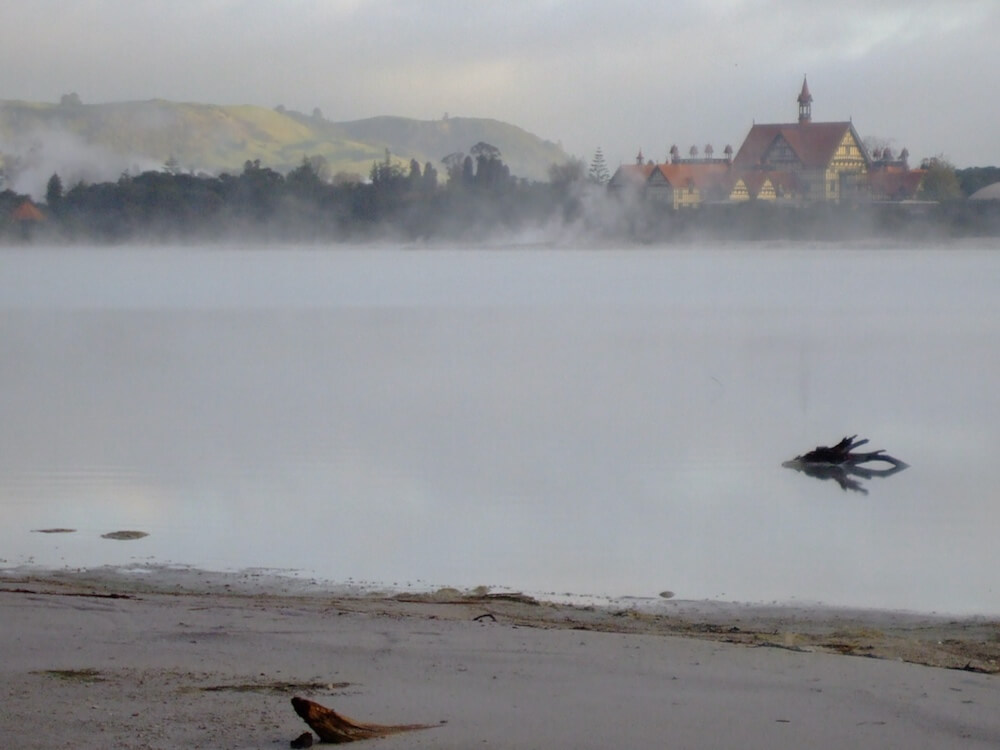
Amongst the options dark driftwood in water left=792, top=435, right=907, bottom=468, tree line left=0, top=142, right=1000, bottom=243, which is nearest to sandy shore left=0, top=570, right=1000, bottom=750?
dark driftwood in water left=792, top=435, right=907, bottom=468

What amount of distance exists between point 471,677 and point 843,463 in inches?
360

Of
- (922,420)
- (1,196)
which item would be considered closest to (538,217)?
(1,196)

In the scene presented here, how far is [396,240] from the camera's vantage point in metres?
119

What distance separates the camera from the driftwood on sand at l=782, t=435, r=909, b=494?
12.9 m

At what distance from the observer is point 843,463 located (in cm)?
1332

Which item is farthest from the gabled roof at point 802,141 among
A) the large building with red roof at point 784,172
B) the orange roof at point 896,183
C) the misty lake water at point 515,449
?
the misty lake water at point 515,449

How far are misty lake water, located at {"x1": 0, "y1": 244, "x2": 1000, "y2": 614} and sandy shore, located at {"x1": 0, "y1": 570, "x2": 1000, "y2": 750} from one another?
1987 mm

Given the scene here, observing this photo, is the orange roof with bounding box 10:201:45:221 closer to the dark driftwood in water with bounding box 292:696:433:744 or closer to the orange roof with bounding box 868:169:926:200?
the orange roof with bounding box 868:169:926:200

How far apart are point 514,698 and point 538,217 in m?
119

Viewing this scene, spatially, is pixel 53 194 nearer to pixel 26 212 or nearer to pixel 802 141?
pixel 26 212

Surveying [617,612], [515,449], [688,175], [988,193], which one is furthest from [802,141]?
[617,612]

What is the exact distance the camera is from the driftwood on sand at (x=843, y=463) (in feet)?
42.4

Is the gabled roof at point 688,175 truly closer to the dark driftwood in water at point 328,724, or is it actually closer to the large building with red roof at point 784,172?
the large building with red roof at point 784,172

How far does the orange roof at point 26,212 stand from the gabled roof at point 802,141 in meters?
59.6
